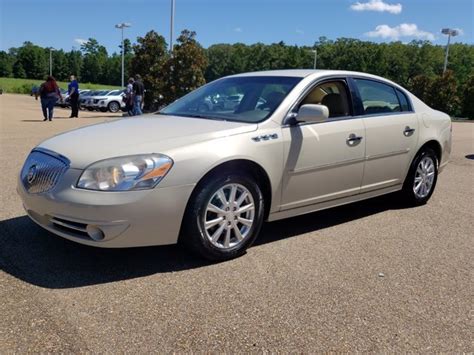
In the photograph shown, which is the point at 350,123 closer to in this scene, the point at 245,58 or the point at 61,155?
the point at 61,155

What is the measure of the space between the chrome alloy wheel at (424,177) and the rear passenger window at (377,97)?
766mm

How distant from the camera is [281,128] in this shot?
4.22 metres

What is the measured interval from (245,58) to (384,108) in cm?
10731

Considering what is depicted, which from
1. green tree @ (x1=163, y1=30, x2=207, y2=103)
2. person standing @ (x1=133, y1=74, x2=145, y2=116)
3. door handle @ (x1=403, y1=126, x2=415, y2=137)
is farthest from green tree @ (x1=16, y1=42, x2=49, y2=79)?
door handle @ (x1=403, y1=126, x2=415, y2=137)

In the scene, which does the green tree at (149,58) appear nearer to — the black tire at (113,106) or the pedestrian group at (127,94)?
the black tire at (113,106)

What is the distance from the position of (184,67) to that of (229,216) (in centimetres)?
2065

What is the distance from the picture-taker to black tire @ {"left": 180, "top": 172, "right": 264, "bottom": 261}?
3.68 meters

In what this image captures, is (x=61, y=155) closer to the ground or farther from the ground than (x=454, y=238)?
farther from the ground

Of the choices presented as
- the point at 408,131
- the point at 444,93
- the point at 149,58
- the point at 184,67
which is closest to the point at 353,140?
the point at 408,131

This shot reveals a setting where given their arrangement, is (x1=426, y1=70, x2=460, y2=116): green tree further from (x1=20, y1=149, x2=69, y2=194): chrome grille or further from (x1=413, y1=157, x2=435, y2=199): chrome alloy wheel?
(x1=20, y1=149, x2=69, y2=194): chrome grille

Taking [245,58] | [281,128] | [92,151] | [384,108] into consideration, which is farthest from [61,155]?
[245,58]

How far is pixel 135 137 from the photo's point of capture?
3.83 m

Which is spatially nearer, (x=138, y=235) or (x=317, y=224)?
(x=138, y=235)

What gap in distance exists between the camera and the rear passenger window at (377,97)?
5.11 m
